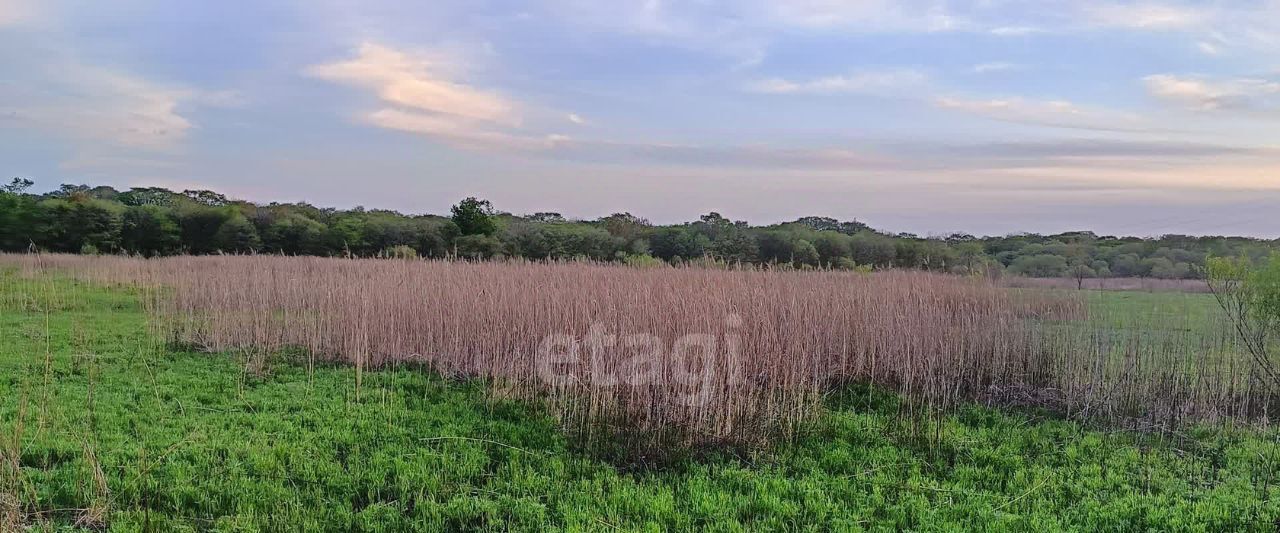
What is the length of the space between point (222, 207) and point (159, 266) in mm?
16107

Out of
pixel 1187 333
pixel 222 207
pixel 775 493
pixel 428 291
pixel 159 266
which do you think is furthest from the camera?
pixel 222 207

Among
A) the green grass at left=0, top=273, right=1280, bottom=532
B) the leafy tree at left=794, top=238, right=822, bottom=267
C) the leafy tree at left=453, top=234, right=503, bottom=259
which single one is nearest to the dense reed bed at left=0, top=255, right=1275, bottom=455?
the green grass at left=0, top=273, right=1280, bottom=532

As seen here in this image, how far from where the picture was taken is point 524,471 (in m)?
4.27

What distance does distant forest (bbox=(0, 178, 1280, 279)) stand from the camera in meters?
19.8

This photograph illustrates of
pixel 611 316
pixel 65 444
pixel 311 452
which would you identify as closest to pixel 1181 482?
pixel 611 316

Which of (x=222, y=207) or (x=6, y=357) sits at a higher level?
(x=222, y=207)

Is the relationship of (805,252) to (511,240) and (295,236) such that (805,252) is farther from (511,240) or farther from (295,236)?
(295,236)

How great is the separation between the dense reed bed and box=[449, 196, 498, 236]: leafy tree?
53.7ft

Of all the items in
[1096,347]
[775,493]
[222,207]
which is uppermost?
[222,207]

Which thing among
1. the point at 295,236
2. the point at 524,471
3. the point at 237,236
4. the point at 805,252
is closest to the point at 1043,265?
the point at 805,252

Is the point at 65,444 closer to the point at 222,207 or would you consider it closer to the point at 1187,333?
the point at 1187,333

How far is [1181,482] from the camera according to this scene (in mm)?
4328

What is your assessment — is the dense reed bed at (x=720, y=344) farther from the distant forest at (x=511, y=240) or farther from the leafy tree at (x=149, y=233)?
the leafy tree at (x=149, y=233)

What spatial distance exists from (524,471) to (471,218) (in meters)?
22.8
